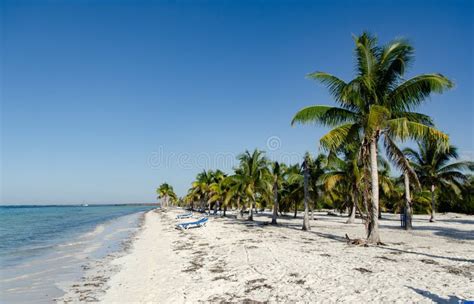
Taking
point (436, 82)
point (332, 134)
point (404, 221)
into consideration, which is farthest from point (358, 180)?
point (436, 82)

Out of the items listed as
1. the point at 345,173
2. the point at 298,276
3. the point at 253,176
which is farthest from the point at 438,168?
the point at 298,276

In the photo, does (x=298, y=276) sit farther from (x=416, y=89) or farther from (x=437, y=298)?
(x=416, y=89)

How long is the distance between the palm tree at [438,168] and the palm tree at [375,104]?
16.2 m

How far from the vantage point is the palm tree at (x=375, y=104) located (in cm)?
1202

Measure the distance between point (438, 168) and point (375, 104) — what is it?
20.7 meters

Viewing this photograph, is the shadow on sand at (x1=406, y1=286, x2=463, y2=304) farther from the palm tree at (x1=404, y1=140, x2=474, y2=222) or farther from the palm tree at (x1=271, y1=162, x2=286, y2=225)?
the palm tree at (x1=404, y1=140, x2=474, y2=222)

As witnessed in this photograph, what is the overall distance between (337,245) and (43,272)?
12022 mm

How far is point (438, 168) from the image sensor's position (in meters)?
28.3

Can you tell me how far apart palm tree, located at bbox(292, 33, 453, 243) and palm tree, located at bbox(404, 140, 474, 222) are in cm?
1620

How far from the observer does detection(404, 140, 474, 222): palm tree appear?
2694 centimetres

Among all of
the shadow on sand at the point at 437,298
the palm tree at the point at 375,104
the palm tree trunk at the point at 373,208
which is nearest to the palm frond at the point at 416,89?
the palm tree at the point at 375,104

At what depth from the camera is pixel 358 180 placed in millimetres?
21984

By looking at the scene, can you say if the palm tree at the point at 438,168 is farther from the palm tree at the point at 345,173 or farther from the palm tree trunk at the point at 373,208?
the palm tree trunk at the point at 373,208

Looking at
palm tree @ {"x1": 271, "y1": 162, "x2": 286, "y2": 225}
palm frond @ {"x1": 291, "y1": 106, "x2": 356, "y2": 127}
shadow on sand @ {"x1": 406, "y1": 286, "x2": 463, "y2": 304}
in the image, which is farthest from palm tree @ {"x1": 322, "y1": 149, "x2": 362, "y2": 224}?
shadow on sand @ {"x1": 406, "y1": 286, "x2": 463, "y2": 304}
